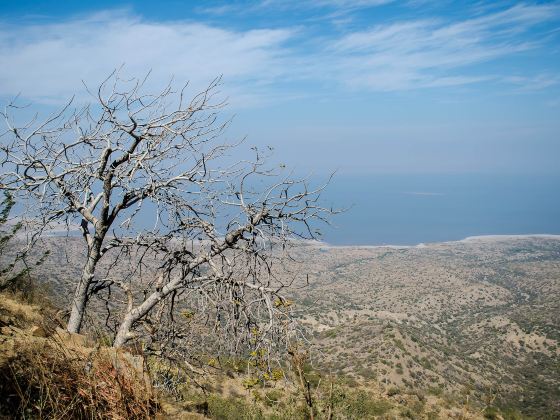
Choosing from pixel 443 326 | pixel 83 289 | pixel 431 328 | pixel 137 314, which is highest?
pixel 83 289

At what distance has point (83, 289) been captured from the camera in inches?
224

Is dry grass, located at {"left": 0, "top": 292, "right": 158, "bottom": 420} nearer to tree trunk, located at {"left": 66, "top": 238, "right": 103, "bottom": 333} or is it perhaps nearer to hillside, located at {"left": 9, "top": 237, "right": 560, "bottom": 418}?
hillside, located at {"left": 9, "top": 237, "right": 560, "bottom": 418}

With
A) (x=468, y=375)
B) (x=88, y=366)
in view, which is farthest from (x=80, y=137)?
(x=468, y=375)

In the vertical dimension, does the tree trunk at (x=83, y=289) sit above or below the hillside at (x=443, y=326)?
above

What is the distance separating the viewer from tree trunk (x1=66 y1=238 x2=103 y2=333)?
5625mm

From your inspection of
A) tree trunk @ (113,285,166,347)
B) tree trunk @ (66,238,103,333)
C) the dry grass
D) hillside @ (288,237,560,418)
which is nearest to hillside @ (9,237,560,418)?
hillside @ (288,237,560,418)

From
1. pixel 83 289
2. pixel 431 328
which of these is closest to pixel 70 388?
pixel 83 289

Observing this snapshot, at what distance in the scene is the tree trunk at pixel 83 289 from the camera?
5.62 meters

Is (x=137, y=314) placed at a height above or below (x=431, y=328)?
above

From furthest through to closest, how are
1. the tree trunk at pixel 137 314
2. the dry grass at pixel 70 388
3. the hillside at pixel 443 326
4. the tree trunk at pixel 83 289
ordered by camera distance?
the hillside at pixel 443 326, the tree trunk at pixel 83 289, the tree trunk at pixel 137 314, the dry grass at pixel 70 388

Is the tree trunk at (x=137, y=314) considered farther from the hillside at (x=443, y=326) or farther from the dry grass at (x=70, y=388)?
the hillside at (x=443, y=326)

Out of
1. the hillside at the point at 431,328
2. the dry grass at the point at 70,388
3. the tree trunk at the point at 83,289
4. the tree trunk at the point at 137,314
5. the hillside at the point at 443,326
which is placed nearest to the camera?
the dry grass at the point at 70,388

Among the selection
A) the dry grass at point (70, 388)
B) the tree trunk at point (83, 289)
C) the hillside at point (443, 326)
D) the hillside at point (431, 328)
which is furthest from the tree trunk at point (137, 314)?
the hillside at point (443, 326)

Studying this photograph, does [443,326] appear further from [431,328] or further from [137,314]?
[137,314]
